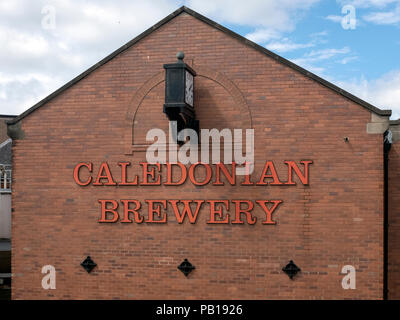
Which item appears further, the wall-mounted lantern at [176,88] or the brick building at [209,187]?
the brick building at [209,187]

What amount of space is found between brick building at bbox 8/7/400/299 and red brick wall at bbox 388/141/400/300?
2 centimetres

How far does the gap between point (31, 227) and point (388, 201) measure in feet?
24.8

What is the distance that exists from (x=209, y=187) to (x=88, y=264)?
303 centimetres

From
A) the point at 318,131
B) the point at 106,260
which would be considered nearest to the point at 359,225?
the point at 318,131

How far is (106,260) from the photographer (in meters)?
9.60

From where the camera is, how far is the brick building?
884 cm

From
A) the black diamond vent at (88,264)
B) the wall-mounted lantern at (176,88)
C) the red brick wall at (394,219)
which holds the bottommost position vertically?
the black diamond vent at (88,264)

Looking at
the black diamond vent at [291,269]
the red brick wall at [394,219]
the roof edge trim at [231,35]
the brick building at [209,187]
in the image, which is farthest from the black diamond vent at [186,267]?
the roof edge trim at [231,35]

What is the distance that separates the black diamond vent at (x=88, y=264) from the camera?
9.64m

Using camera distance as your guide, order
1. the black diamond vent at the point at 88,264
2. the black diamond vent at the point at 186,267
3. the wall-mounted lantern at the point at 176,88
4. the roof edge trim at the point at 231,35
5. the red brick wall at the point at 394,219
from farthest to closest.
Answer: the black diamond vent at the point at 88,264 < the red brick wall at the point at 394,219 < the black diamond vent at the point at 186,267 < the roof edge trim at the point at 231,35 < the wall-mounted lantern at the point at 176,88

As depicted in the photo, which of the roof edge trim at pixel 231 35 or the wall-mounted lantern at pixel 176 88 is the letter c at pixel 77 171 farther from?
the wall-mounted lantern at pixel 176 88

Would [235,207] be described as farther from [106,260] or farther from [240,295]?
[106,260]

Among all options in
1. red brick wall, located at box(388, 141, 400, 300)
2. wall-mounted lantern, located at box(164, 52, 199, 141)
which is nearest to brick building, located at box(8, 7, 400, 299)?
red brick wall, located at box(388, 141, 400, 300)

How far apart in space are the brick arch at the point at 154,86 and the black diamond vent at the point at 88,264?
238 centimetres
